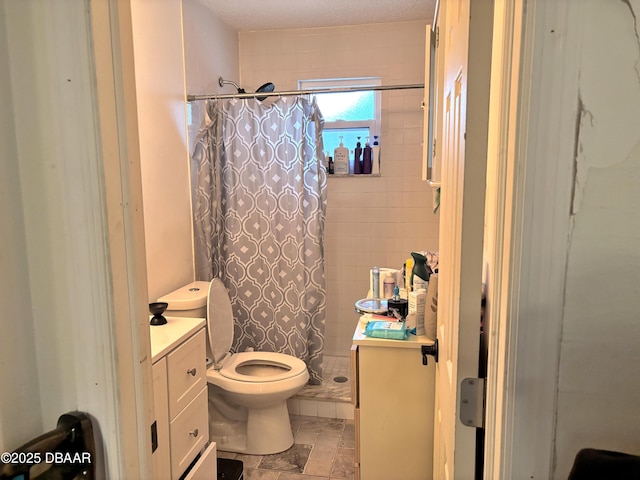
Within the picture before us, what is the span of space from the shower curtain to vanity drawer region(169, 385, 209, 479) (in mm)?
946

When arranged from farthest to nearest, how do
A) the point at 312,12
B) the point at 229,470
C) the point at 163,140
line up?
the point at 312,12 → the point at 163,140 → the point at 229,470

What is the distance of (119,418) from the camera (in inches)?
33.8

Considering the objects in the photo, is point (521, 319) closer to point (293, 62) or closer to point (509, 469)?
point (509, 469)

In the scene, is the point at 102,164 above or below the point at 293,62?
below

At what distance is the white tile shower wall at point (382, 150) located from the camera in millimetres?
3352

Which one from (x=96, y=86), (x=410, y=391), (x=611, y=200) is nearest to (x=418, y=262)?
(x=410, y=391)

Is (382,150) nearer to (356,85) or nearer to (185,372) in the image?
(356,85)

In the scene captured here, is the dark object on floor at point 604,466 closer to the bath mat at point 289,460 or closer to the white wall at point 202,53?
the bath mat at point 289,460

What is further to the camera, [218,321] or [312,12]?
[312,12]

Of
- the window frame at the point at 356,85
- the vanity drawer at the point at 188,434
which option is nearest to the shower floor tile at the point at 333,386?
the vanity drawer at the point at 188,434

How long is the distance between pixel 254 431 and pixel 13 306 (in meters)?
2.02

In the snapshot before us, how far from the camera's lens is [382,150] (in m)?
3.45

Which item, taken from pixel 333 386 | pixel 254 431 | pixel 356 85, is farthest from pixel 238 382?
pixel 356 85

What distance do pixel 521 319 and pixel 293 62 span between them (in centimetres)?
318
